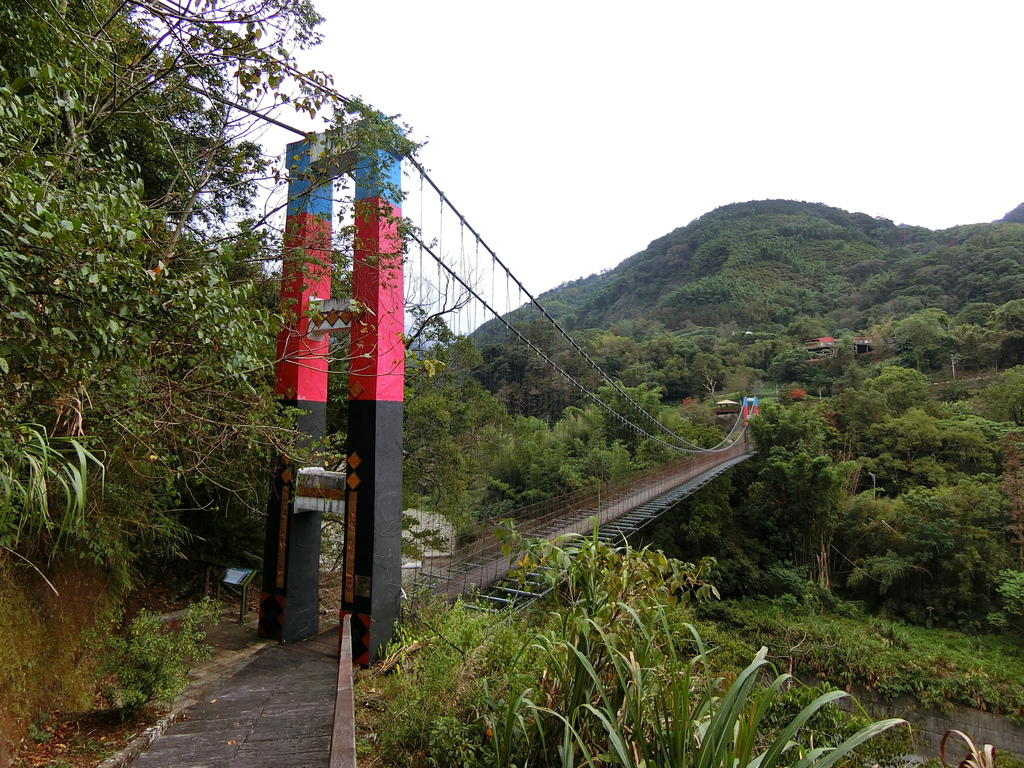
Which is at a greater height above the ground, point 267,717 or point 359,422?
point 359,422

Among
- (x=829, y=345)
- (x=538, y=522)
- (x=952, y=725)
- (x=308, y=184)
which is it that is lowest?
(x=952, y=725)

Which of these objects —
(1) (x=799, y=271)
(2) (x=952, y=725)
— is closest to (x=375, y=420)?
(2) (x=952, y=725)

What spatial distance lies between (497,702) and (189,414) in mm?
1429

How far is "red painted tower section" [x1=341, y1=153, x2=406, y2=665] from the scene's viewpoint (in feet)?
9.75

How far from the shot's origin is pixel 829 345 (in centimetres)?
2219

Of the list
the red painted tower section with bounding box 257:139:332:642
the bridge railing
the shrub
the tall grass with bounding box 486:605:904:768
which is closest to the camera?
the tall grass with bounding box 486:605:904:768

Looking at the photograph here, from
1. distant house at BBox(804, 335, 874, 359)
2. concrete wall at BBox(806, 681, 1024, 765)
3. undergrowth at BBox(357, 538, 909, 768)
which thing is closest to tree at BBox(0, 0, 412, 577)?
undergrowth at BBox(357, 538, 909, 768)

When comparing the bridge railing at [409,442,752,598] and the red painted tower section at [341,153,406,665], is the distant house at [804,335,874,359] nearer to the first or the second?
the bridge railing at [409,442,752,598]

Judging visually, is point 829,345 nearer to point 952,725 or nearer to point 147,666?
point 952,725

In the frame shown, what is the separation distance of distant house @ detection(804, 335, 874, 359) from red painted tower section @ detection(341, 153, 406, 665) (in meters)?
21.0

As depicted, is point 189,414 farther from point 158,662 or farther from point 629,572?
point 629,572

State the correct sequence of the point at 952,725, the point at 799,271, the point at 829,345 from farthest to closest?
the point at 799,271 < the point at 829,345 < the point at 952,725

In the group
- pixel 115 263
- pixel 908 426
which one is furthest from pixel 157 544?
pixel 908 426

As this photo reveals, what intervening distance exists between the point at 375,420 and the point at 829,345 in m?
23.5
